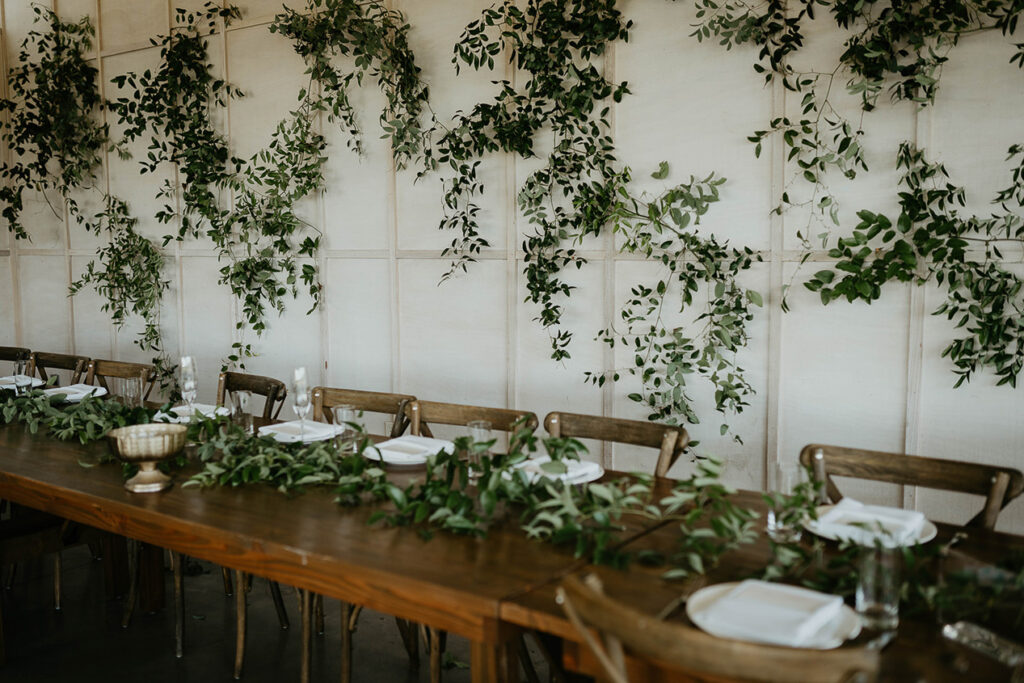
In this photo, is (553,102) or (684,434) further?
(553,102)

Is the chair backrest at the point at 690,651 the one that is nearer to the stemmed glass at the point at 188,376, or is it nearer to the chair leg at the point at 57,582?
the stemmed glass at the point at 188,376

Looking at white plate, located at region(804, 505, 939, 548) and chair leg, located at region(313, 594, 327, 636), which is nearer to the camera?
white plate, located at region(804, 505, 939, 548)

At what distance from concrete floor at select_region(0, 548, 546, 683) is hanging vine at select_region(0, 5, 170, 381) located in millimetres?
2166

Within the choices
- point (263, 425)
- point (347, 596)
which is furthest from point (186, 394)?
point (347, 596)

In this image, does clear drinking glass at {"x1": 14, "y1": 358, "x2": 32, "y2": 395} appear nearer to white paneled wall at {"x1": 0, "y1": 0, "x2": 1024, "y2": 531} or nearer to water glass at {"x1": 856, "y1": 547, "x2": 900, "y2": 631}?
white paneled wall at {"x1": 0, "y1": 0, "x2": 1024, "y2": 531}

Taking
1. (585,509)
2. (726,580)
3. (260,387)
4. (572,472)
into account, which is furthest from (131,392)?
(726,580)

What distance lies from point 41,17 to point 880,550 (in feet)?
21.5

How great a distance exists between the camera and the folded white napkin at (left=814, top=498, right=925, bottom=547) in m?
1.85

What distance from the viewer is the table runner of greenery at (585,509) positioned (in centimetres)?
154

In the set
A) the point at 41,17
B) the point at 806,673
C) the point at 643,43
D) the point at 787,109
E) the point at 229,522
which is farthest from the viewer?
the point at 41,17

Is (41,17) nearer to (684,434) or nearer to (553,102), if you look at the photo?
(553,102)

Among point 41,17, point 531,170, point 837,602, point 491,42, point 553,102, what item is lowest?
point 837,602

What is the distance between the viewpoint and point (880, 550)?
1467mm

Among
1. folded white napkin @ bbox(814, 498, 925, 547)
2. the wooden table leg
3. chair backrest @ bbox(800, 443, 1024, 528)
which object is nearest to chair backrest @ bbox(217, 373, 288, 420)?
the wooden table leg
